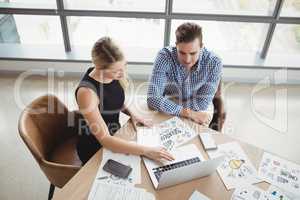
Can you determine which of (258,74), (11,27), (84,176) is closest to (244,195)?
(84,176)

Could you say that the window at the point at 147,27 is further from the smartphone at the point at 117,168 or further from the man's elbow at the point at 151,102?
the smartphone at the point at 117,168

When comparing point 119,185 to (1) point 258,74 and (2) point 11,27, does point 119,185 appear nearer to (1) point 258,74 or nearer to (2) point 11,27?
(1) point 258,74

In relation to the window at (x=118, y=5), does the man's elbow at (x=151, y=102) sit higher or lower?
lower

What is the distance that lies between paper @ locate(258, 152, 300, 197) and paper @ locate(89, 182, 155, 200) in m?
0.61

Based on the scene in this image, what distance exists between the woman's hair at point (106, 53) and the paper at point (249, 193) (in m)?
0.93

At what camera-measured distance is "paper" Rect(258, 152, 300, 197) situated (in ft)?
4.73

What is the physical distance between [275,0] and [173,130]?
82.4 inches

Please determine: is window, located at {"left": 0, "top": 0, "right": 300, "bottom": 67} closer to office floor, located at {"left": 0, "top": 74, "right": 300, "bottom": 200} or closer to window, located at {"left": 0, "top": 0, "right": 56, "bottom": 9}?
window, located at {"left": 0, "top": 0, "right": 56, "bottom": 9}

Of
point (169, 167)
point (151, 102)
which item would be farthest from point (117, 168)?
point (151, 102)

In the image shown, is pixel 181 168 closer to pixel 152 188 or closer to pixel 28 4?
pixel 152 188

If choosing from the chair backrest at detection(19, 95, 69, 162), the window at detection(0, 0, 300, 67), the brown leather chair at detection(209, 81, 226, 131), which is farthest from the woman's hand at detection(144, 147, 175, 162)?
the window at detection(0, 0, 300, 67)

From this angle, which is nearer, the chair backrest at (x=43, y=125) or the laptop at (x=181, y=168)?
the laptop at (x=181, y=168)

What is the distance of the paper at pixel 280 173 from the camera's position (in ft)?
4.73

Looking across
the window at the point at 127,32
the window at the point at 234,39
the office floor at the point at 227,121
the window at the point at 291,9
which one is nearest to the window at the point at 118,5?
the window at the point at 127,32
